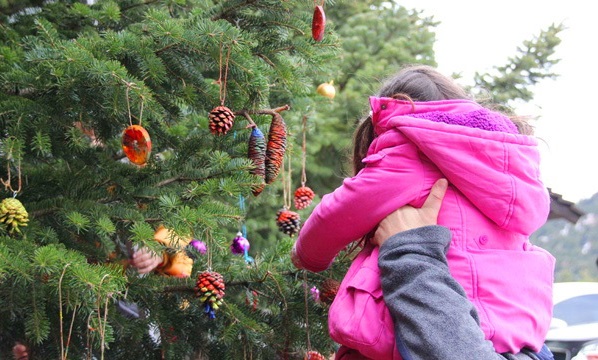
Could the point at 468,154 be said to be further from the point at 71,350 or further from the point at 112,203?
the point at 71,350

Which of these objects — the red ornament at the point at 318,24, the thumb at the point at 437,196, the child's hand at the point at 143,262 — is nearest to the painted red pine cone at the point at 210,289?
the thumb at the point at 437,196

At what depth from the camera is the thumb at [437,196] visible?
1.87 m

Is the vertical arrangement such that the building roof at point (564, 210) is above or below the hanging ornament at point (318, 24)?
below

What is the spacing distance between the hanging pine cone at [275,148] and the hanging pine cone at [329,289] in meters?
0.41

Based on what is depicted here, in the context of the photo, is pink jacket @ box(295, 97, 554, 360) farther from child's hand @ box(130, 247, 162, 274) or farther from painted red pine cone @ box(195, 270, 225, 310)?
child's hand @ box(130, 247, 162, 274)

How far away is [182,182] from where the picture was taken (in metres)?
2.60

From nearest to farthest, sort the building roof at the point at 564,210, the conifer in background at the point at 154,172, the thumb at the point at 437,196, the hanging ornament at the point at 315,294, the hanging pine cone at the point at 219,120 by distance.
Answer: the thumb at the point at 437,196
the conifer in background at the point at 154,172
the hanging pine cone at the point at 219,120
the hanging ornament at the point at 315,294
the building roof at the point at 564,210

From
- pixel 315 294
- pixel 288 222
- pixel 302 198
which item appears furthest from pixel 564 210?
pixel 315 294

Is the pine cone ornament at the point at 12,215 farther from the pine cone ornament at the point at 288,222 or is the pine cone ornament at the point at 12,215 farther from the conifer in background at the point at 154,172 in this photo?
the pine cone ornament at the point at 288,222

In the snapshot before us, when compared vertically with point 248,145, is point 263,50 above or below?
above

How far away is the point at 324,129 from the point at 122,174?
370 centimetres

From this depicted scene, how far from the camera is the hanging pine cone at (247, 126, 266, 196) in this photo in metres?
2.46

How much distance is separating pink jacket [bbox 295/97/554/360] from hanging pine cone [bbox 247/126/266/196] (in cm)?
58

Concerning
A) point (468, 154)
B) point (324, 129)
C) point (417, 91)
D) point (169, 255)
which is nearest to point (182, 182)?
point (169, 255)
